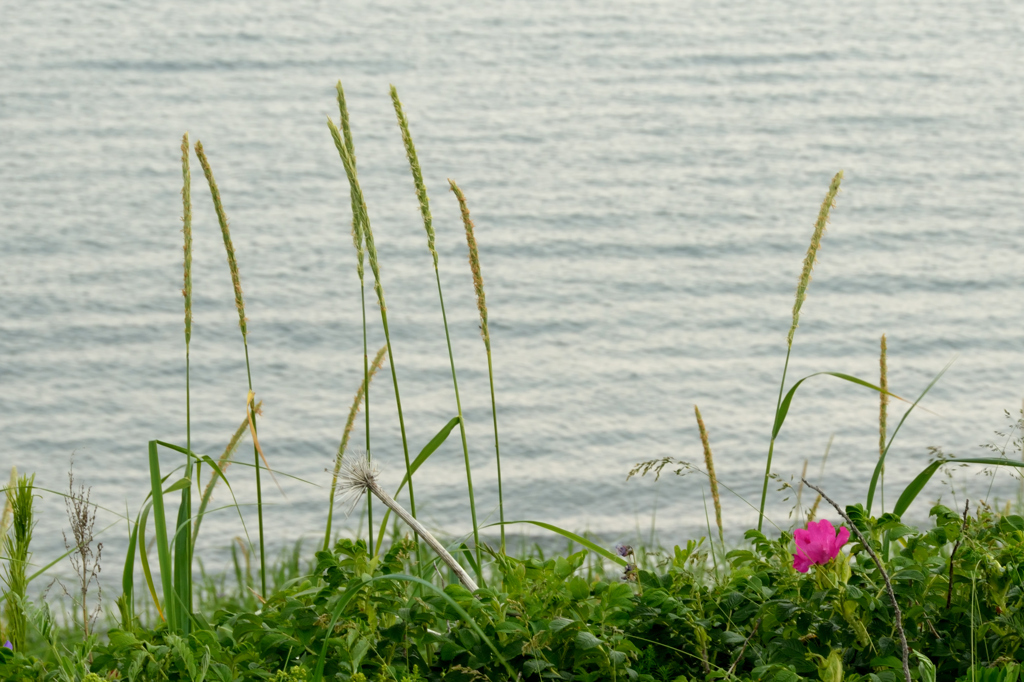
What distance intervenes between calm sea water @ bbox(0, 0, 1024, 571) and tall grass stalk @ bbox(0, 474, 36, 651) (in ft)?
5.65

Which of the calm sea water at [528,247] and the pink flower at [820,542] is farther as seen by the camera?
the calm sea water at [528,247]

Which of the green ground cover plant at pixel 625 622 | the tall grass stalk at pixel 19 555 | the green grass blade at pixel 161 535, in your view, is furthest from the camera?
the green grass blade at pixel 161 535

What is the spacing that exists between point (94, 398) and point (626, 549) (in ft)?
9.71

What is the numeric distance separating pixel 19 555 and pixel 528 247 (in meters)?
4.09

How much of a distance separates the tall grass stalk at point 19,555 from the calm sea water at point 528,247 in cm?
172

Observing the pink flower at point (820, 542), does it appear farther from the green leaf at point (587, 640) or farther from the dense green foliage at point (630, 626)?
the green leaf at point (587, 640)

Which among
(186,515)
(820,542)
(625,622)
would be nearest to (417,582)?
(625,622)

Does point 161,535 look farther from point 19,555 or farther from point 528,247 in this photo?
point 528,247

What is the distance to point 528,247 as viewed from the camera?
5234 mm

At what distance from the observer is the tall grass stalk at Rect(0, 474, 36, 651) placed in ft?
4.11

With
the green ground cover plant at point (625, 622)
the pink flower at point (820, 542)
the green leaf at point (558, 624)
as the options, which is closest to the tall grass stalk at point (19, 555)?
the green ground cover plant at point (625, 622)

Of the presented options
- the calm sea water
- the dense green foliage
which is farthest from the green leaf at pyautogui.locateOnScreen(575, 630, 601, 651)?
the calm sea water

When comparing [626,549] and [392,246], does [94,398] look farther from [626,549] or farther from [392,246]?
[626,549]

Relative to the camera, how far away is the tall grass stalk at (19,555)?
125cm
